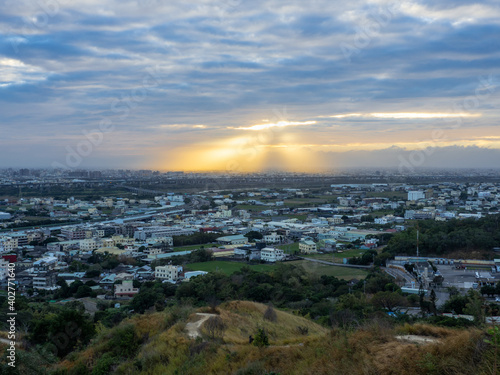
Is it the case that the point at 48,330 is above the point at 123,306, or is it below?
above

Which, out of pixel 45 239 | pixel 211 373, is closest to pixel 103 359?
pixel 211 373

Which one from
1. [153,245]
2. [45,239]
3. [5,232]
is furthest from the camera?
[5,232]

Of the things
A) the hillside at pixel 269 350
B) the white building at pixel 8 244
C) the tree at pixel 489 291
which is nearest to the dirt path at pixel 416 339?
the hillside at pixel 269 350

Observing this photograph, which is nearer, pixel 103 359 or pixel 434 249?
pixel 103 359

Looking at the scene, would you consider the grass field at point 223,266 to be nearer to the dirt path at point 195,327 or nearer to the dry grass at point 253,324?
the dry grass at point 253,324

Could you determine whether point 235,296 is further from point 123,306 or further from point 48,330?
point 48,330

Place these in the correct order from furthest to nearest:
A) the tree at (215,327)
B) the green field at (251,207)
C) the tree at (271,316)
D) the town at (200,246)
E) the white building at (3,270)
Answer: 1. the green field at (251,207)
2. the white building at (3,270)
3. the town at (200,246)
4. the tree at (271,316)
5. the tree at (215,327)

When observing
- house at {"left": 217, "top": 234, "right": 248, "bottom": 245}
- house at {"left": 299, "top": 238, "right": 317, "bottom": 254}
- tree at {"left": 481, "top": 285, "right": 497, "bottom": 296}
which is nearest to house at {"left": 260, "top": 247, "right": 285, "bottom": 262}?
house at {"left": 299, "top": 238, "right": 317, "bottom": 254}

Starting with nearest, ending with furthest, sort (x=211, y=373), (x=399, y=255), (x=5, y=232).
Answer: (x=211, y=373), (x=399, y=255), (x=5, y=232)
